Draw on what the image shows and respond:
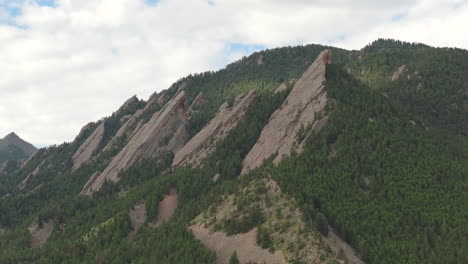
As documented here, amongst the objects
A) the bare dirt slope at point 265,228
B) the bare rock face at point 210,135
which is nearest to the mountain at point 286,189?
the bare dirt slope at point 265,228

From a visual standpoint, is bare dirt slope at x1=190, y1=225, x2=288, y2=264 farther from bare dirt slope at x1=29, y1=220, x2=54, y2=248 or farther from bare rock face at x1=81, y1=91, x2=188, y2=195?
bare rock face at x1=81, y1=91, x2=188, y2=195

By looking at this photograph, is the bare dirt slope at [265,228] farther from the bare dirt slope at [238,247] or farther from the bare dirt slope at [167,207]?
the bare dirt slope at [167,207]

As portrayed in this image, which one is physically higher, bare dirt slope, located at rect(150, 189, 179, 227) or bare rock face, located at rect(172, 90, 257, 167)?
bare rock face, located at rect(172, 90, 257, 167)

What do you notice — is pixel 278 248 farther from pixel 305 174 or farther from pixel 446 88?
pixel 446 88

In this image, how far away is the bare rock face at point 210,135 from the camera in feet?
531

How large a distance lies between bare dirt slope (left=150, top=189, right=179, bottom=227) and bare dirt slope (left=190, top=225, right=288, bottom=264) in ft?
73.5

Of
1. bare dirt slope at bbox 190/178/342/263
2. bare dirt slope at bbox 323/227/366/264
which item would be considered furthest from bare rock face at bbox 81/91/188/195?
bare dirt slope at bbox 323/227/366/264

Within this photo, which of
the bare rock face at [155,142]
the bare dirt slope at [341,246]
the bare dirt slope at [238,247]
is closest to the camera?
the bare dirt slope at [341,246]

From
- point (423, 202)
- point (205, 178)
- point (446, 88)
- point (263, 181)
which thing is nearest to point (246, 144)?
point (205, 178)

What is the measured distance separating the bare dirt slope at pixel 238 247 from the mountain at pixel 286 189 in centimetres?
27

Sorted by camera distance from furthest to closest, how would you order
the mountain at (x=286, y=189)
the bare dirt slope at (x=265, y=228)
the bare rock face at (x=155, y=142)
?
1. the bare rock face at (x=155, y=142)
2. the mountain at (x=286, y=189)
3. the bare dirt slope at (x=265, y=228)

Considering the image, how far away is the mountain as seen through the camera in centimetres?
9350

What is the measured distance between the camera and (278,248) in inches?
3548

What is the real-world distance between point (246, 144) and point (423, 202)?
59234 mm
